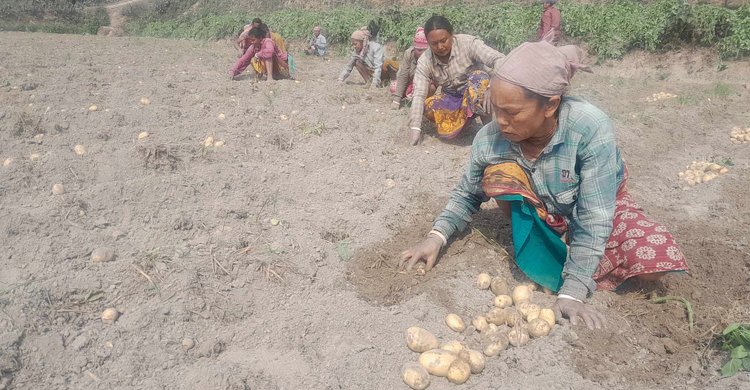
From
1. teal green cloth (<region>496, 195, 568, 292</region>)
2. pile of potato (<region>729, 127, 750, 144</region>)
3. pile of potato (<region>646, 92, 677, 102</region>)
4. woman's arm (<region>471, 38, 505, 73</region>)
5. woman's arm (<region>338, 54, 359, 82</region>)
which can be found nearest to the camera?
teal green cloth (<region>496, 195, 568, 292</region>)

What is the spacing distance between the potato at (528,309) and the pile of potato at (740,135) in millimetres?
3882

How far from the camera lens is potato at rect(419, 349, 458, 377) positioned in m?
2.11

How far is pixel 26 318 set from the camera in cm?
225

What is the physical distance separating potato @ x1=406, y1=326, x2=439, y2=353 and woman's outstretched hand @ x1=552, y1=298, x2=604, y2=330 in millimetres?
604

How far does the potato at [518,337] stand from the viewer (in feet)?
7.52

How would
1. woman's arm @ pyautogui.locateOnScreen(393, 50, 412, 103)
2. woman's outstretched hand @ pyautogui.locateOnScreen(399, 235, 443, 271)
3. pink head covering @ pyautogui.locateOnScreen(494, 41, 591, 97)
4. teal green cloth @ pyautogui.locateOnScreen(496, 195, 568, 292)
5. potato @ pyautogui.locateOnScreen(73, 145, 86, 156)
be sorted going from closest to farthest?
pink head covering @ pyautogui.locateOnScreen(494, 41, 591, 97) < teal green cloth @ pyautogui.locateOnScreen(496, 195, 568, 292) < woman's outstretched hand @ pyautogui.locateOnScreen(399, 235, 443, 271) < potato @ pyautogui.locateOnScreen(73, 145, 86, 156) < woman's arm @ pyautogui.locateOnScreen(393, 50, 412, 103)

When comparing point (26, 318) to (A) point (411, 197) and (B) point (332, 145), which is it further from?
(B) point (332, 145)

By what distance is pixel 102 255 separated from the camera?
8.91 feet

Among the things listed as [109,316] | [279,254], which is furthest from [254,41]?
[109,316]

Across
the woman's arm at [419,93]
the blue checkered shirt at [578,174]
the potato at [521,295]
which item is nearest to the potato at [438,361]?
the potato at [521,295]

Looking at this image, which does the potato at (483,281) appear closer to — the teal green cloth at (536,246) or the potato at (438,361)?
the teal green cloth at (536,246)

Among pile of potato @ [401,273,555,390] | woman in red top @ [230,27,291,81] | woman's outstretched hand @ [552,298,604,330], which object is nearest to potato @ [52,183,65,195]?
pile of potato @ [401,273,555,390]

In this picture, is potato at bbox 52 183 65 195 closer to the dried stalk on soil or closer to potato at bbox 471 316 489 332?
potato at bbox 471 316 489 332

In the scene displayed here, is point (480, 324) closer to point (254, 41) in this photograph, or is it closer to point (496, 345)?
point (496, 345)
